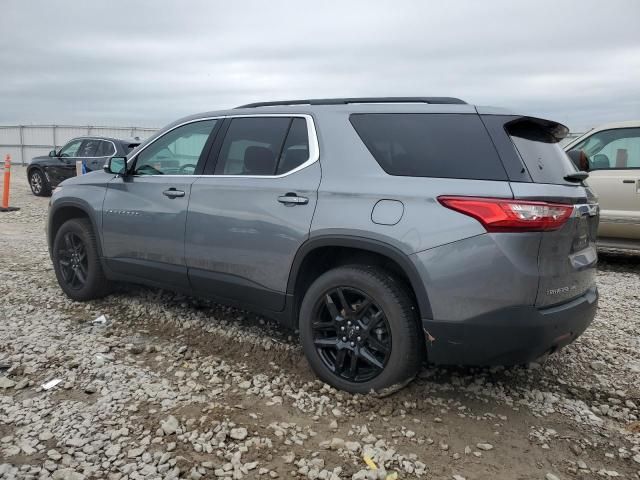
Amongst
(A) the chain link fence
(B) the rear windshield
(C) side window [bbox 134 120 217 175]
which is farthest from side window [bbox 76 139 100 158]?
(A) the chain link fence

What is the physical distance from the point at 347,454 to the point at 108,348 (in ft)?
6.84

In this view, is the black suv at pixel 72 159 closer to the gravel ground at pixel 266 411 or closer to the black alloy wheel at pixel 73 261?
the black alloy wheel at pixel 73 261

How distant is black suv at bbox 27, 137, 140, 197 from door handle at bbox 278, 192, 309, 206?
10.1 meters

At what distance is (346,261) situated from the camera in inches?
131

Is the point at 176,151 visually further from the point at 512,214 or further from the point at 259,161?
the point at 512,214

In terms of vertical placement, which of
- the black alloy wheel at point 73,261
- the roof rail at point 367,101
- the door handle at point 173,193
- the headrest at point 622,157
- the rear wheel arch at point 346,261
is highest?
the roof rail at point 367,101

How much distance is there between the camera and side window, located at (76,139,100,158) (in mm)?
13391

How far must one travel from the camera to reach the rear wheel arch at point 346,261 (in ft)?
9.41

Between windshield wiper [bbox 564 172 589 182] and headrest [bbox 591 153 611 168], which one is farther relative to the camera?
headrest [bbox 591 153 611 168]

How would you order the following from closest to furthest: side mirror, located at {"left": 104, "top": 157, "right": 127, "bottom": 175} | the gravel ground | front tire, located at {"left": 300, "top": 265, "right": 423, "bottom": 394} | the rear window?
the gravel ground
the rear window
front tire, located at {"left": 300, "top": 265, "right": 423, "bottom": 394}
side mirror, located at {"left": 104, "top": 157, "right": 127, "bottom": 175}

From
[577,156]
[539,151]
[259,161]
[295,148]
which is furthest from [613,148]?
[259,161]

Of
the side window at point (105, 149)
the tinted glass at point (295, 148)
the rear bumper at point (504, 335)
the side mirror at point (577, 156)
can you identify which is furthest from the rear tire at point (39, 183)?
the rear bumper at point (504, 335)

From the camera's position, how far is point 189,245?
3.94m

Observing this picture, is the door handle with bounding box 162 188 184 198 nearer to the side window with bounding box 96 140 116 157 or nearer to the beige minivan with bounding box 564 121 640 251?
the beige minivan with bounding box 564 121 640 251
